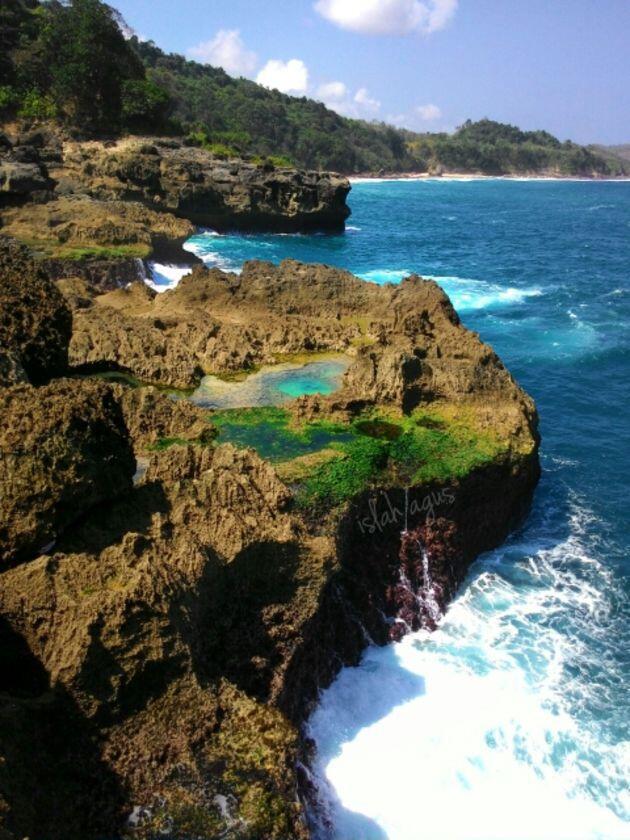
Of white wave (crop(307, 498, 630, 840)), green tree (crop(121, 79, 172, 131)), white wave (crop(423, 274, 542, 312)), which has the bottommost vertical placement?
white wave (crop(307, 498, 630, 840))

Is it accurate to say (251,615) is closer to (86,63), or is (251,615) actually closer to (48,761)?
(48,761)

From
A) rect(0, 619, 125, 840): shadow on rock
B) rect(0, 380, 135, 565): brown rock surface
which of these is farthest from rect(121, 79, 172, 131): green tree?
rect(0, 619, 125, 840): shadow on rock

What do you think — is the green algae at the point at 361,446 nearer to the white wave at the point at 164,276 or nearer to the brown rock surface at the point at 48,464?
the brown rock surface at the point at 48,464

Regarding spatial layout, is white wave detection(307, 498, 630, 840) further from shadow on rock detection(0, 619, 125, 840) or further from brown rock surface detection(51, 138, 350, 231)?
brown rock surface detection(51, 138, 350, 231)

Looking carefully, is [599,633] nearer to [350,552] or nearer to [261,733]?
[350,552]

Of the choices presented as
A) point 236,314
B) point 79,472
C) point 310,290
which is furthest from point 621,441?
point 79,472

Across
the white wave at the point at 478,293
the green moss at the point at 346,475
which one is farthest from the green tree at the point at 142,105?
the green moss at the point at 346,475
